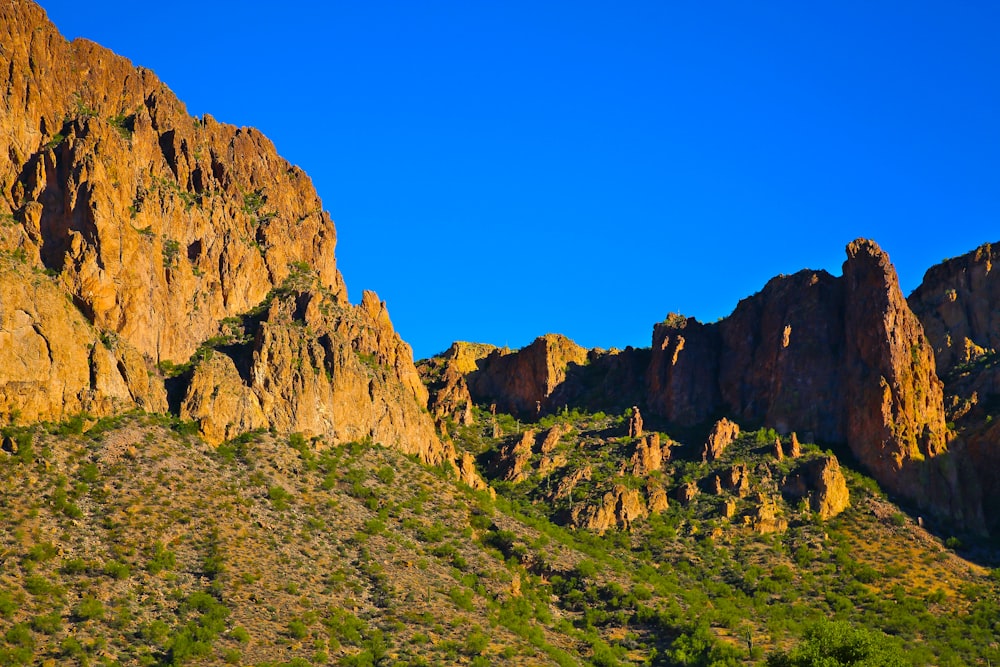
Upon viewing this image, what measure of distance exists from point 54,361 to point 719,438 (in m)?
74.2

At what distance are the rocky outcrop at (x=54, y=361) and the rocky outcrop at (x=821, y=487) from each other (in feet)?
219

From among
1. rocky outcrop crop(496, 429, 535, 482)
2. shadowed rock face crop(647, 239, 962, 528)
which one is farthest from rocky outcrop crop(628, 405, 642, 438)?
rocky outcrop crop(496, 429, 535, 482)

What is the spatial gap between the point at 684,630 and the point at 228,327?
57.0 meters

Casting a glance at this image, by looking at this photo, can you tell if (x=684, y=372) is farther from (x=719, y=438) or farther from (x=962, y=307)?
(x=962, y=307)

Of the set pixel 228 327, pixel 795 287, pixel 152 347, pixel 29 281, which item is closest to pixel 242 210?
pixel 228 327

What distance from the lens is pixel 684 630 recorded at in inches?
4562

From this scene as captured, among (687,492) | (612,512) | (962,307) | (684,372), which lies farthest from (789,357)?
(612,512)

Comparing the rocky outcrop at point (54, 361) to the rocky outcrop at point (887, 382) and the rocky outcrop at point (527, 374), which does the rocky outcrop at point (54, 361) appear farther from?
the rocky outcrop at point (887, 382)

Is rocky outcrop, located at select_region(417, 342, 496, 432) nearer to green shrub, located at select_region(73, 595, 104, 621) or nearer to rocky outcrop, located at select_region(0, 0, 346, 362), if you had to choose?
rocky outcrop, located at select_region(0, 0, 346, 362)

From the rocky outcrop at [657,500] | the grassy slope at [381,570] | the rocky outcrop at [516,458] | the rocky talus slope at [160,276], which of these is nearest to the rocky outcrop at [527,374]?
the rocky outcrop at [516,458]

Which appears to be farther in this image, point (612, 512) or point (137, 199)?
point (612, 512)

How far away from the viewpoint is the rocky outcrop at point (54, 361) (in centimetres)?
11156

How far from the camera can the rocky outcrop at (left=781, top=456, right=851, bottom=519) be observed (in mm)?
139500

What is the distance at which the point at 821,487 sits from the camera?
460ft
